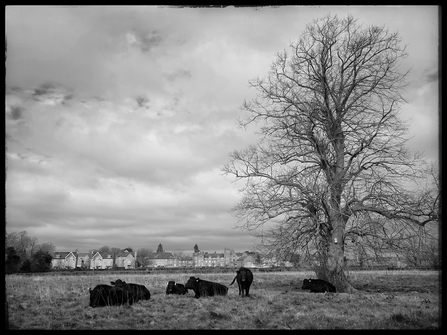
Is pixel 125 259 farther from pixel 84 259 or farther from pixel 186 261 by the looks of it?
pixel 186 261

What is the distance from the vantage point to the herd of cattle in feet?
37.8

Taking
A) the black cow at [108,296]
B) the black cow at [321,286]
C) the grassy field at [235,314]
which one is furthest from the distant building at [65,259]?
the grassy field at [235,314]

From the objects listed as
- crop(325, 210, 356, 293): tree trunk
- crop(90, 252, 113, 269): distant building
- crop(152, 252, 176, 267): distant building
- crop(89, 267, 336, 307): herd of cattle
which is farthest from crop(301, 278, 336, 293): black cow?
crop(152, 252, 176, 267): distant building

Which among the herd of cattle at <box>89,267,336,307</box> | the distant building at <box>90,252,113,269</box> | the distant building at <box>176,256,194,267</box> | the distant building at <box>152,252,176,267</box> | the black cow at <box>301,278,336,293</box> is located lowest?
A: the distant building at <box>176,256,194,267</box>

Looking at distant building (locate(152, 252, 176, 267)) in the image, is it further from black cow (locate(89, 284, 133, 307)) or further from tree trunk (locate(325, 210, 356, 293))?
black cow (locate(89, 284, 133, 307))

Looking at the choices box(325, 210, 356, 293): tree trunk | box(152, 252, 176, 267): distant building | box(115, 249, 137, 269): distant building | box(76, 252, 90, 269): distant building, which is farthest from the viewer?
box(152, 252, 176, 267): distant building

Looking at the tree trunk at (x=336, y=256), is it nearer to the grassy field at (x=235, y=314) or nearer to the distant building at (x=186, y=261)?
the grassy field at (x=235, y=314)

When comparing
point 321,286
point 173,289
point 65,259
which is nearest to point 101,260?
point 65,259

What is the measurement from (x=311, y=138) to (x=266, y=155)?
2149 millimetres

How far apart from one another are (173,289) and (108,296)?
4.13 m

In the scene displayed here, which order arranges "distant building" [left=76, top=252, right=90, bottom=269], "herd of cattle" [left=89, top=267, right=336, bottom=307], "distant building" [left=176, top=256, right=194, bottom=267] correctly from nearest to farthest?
"herd of cattle" [left=89, top=267, right=336, bottom=307] → "distant building" [left=76, top=252, right=90, bottom=269] → "distant building" [left=176, top=256, right=194, bottom=267]

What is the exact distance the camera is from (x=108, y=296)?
11391 mm

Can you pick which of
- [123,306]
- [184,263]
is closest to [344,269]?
[123,306]

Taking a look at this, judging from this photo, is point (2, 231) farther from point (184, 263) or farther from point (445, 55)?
point (184, 263)
